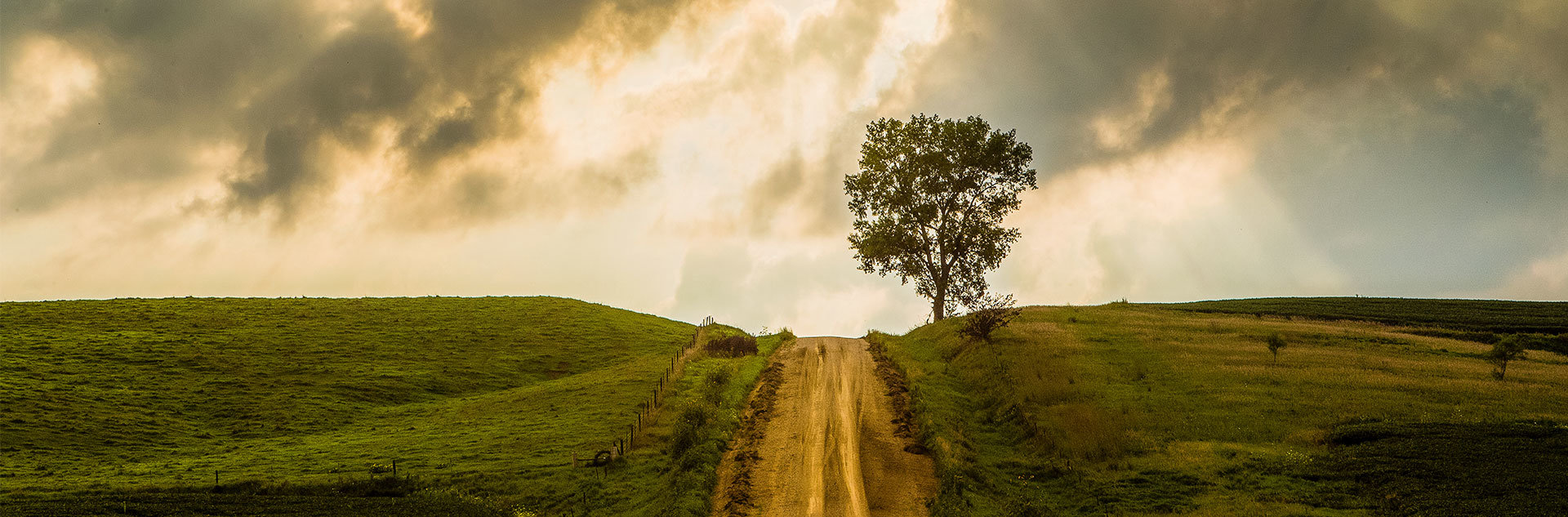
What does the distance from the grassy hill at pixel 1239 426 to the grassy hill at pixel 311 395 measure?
46.7 feet

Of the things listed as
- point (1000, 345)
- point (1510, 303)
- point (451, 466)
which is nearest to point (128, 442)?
point (451, 466)

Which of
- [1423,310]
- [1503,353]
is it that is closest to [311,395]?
[1503,353]

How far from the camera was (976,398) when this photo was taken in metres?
43.1

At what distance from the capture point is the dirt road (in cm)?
2923

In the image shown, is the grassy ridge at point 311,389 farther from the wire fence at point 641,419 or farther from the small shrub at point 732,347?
the small shrub at point 732,347

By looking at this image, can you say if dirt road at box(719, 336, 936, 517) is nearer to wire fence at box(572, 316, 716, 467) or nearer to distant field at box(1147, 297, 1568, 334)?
wire fence at box(572, 316, 716, 467)

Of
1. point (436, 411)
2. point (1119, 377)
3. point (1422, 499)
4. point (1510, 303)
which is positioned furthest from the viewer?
point (1510, 303)

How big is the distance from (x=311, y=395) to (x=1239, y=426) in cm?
5115

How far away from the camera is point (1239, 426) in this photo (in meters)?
33.9

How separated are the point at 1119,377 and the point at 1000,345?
9813 millimetres

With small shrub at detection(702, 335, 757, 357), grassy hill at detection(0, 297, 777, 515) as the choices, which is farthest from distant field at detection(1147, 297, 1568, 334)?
grassy hill at detection(0, 297, 777, 515)

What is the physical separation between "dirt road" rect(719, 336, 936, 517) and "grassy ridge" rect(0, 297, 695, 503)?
807 centimetres

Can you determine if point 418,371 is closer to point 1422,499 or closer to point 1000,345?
point 1000,345

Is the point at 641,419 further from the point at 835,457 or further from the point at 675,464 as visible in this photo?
the point at 835,457
